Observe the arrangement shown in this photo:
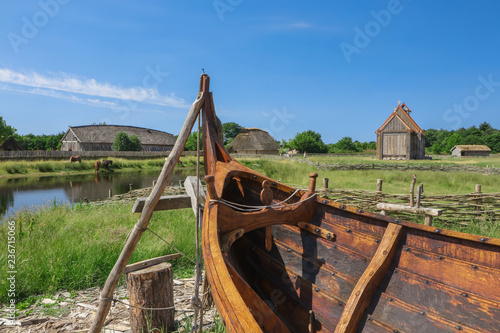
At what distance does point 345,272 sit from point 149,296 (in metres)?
2.19

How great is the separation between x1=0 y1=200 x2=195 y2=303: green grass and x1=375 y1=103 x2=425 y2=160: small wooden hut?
29.0 metres

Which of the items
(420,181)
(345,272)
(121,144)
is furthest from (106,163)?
(345,272)

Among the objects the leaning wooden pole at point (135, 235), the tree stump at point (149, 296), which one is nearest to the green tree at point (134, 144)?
the leaning wooden pole at point (135, 235)

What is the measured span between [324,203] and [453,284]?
4.29ft

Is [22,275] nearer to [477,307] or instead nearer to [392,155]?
[477,307]

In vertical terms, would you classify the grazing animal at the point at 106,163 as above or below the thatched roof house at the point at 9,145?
below

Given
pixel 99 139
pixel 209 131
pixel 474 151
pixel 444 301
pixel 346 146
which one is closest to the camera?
pixel 444 301

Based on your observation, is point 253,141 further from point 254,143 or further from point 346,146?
point 346,146

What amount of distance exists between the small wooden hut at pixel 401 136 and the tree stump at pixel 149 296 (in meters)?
31.6

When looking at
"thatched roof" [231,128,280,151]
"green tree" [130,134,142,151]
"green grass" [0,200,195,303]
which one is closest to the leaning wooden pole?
"green grass" [0,200,195,303]

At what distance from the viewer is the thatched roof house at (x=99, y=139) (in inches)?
1709

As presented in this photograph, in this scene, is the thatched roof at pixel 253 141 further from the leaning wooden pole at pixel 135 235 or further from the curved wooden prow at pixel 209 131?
the leaning wooden pole at pixel 135 235

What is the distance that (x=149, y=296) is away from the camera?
3.38m

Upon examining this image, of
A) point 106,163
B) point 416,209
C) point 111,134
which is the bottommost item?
point 416,209
